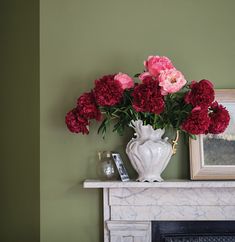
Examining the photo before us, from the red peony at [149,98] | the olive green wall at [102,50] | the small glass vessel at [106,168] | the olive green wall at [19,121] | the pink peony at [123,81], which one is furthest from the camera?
the olive green wall at [19,121]

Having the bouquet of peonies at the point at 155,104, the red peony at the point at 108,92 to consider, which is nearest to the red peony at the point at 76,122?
the bouquet of peonies at the point at 155,104

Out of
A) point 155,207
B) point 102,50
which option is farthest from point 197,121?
point 102,50

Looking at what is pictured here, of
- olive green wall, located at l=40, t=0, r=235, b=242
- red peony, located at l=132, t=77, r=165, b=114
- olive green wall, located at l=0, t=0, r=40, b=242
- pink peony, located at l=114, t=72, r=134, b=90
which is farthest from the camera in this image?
olive green wall, located at l=0, t=0, r=40, b=242

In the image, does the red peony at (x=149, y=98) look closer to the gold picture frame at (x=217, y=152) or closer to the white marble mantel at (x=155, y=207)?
the gold picture frame at (x=217, y=152)

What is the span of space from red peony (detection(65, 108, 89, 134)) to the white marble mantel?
15.1 inches

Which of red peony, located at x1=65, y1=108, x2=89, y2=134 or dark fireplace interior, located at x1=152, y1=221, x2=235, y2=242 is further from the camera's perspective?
dark fireplace interior, located at x1=152, y1=221, x2=235, y2=242

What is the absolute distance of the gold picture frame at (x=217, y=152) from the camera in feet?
6.82

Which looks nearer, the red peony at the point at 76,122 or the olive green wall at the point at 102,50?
the red peony at the point at 76,122

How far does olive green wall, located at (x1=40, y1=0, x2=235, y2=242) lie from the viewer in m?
2.18

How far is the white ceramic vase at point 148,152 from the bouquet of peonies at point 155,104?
0.18ft

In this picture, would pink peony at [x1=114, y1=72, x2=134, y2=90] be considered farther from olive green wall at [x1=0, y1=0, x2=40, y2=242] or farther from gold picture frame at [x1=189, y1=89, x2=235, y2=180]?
olive green wall at [x1=0, y1=0, x2=40, y2=242]

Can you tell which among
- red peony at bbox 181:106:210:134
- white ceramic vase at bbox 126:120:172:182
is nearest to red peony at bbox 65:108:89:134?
white ceramic vase at bbox 126:120:172:182

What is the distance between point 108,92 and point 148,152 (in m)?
0.38

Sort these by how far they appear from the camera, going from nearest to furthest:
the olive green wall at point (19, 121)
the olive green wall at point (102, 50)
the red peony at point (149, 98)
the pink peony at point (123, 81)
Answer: the red peony at point (149, 98)
the pink peony at point (123, 81)
the olive green wall at point (102, 50)
the olive green wall at point (19, 121)
